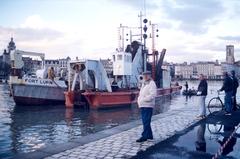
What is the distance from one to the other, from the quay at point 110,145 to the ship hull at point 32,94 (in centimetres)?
1900

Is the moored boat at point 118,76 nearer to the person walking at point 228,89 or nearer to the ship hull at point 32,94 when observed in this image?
the ship hull at point 32,94

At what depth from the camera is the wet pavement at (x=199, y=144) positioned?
25.7 ft

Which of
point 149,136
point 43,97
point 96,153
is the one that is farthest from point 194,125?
point 43,97

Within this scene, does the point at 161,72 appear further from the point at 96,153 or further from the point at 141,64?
the point at 96,153

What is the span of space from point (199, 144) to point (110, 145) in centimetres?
245

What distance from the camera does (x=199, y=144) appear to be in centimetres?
905

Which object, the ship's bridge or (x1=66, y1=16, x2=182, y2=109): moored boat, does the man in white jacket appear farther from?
the ship's bridge

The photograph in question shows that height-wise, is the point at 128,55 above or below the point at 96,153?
above

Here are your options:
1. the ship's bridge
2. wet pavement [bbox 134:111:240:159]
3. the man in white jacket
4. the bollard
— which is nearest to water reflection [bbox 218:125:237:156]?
wet pavement [bbox 134:111:240:159]

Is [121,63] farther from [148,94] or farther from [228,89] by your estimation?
[148,94]

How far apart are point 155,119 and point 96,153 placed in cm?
641

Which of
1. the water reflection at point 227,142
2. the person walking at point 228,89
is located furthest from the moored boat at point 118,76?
the water reflection at point 227,142

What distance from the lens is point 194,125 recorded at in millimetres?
12344

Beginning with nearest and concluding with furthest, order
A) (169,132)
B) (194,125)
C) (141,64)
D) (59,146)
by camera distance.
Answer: (59,146)
(169,132)
(194,125)
(141,64)
